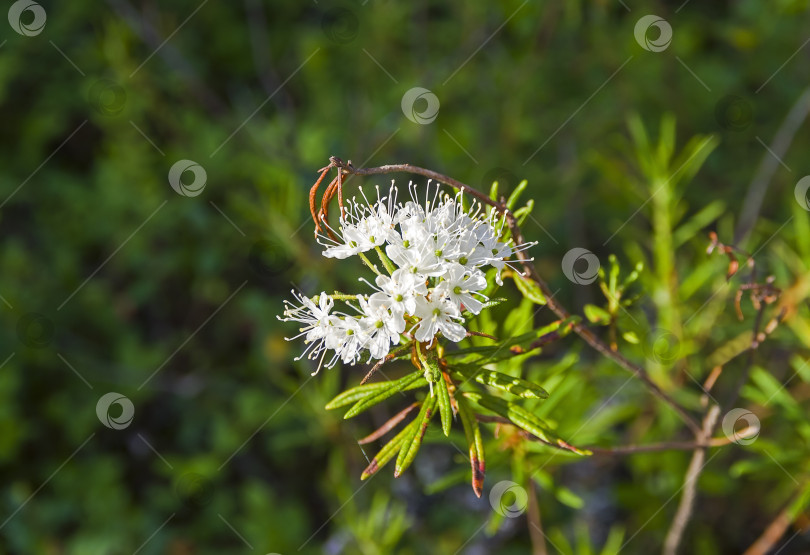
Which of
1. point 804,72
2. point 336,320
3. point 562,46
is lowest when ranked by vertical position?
point 336,320

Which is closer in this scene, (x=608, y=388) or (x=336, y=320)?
(x=336, y=320)

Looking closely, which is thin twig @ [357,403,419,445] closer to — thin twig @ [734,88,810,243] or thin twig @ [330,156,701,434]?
thin twig @ [330,156,701,434]

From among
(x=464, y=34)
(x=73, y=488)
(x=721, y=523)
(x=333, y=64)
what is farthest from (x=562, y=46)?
(x=73, y=488)

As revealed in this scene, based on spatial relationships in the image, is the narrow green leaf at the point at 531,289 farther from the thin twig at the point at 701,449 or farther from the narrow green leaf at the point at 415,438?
the thin twig at the point at 701,449

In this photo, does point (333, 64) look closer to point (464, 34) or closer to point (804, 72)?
point (464, 34)

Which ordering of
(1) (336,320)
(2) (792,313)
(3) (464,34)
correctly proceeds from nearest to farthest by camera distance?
1. (1) (336,320)
2. (2) (792,313)
3. (3) (464,34)

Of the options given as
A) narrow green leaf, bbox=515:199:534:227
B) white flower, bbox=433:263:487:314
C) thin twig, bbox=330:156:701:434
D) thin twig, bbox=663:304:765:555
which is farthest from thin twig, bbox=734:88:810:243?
white flower, bbox=433:263:487:314
